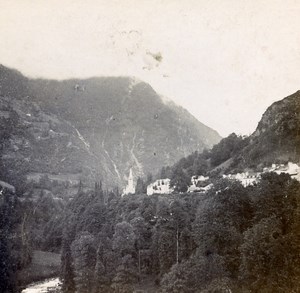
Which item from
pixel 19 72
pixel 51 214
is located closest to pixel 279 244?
pixel 51 214

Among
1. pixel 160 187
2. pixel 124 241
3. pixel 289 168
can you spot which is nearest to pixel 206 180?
pixel 160 187

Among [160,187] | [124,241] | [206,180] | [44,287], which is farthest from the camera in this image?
[160,187]

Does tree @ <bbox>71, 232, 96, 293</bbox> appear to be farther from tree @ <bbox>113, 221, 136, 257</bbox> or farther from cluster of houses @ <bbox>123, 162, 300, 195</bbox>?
cluster of houses @ <bbox>123, 162, 300, 195</bbox>

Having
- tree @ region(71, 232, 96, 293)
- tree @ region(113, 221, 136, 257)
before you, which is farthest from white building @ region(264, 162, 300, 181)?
tree @ region(71, 232, 96, 293)

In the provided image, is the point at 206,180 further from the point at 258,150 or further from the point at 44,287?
the point at 44,287

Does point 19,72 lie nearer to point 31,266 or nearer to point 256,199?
point 31,266
